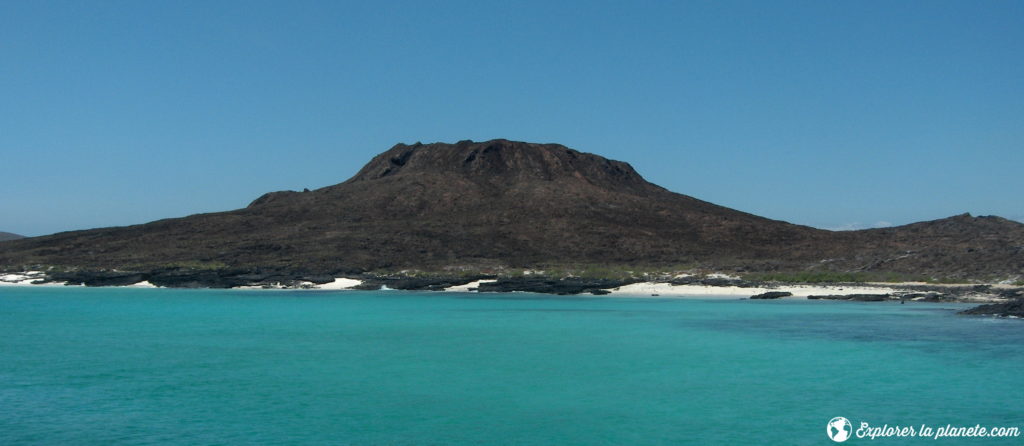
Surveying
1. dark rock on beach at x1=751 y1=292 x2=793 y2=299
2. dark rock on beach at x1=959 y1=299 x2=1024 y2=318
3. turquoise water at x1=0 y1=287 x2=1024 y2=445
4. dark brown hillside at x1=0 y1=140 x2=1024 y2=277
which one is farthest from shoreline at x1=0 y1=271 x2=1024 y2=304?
turquoise water at x1=0 y1=287 x2=1024 y2=445

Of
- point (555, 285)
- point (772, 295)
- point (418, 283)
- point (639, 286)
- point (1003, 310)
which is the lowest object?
point (1003, 310)

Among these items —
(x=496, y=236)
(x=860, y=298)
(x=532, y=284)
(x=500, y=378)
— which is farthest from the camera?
(x=496, y=236)

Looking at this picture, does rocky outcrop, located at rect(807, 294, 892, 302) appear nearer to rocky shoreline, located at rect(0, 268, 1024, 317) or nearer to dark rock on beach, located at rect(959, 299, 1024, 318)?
rocky shoreline, located at rect(0, 268, 1024, 317)

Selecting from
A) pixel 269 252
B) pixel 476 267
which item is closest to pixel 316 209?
pixel 269 252

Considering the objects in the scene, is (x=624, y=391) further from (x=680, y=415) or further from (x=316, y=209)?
(x=316, y=209)

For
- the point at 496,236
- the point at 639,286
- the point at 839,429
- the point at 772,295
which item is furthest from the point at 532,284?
the point at 839,429

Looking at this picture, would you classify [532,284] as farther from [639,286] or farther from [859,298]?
[859,298]

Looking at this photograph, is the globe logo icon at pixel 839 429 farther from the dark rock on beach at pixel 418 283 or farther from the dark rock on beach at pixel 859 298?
the dark rock on beach at pixel 418 283
